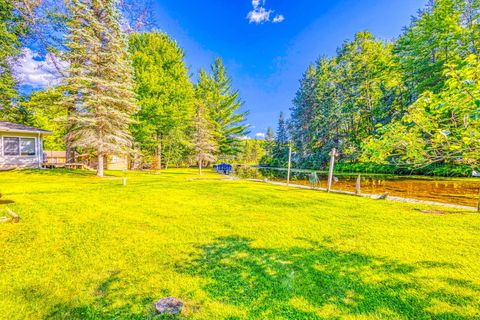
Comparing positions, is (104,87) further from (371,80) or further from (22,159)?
(371,80)

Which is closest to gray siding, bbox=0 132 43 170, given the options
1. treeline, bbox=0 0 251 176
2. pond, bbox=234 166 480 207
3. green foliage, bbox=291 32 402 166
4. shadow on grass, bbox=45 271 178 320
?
treeline, bbox=0 0 251 176

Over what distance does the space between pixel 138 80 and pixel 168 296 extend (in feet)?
74.8

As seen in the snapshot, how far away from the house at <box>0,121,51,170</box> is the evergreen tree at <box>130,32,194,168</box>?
695 centimetres

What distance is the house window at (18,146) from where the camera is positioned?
14.6m

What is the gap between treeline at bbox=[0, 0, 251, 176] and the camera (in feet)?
16.8

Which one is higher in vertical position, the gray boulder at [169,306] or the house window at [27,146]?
the house window at [27,146]

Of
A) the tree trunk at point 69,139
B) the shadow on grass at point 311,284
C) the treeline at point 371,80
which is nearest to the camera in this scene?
the shadow on grass at point 311,284

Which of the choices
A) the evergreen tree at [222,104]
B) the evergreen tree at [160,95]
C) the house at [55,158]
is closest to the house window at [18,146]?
the house at [55,158]

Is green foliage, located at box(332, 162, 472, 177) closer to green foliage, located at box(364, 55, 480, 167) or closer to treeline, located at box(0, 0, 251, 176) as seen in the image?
green foliage, located at box(364, 55, 480, 167)

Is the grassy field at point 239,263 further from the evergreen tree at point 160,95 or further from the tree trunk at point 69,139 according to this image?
the evergreen tree at point 160,95

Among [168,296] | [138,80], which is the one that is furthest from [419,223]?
[138,80]

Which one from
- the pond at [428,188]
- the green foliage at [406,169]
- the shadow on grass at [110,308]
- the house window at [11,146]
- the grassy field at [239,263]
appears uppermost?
the house window at [11,146]

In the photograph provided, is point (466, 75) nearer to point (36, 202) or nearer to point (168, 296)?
point (168, 296)

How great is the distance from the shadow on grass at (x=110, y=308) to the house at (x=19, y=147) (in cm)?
1756
